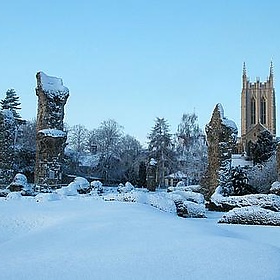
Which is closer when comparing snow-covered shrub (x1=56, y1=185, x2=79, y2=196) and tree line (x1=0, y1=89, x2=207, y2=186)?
snow-covered shrub (x1=56, y1=185, x2=79, y2=196)

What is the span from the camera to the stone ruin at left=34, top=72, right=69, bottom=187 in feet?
52.3

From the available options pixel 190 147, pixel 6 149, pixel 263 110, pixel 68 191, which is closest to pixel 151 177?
pixel 6 149

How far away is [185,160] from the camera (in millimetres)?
48188

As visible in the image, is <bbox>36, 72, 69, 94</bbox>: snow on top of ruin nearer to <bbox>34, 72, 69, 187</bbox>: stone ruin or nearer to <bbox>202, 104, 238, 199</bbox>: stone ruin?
<bbox>34, 72, 69, 187</bbox>: stone ruin

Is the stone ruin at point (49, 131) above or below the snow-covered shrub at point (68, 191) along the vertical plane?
above

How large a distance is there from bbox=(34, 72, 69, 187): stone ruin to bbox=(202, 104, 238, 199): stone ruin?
6279 mm

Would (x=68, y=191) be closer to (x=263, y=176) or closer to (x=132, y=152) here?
(x=263, y=176)

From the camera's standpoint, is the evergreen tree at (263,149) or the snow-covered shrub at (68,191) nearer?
the snow-covered shrub at (68,191)

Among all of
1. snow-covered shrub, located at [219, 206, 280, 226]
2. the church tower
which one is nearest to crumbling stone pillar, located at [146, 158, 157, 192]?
snow-covered shrub, located at [219, 206, 280, 226]

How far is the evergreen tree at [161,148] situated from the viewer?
47594 millimetres

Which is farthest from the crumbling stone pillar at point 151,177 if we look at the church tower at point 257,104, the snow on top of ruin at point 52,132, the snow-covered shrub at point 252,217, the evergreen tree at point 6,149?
the church tower at point 257,104

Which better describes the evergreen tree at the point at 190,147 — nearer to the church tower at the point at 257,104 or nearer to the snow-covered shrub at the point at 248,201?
the snow-covered shrub at the point at 248,201

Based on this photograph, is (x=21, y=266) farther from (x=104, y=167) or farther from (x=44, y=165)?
(x=104, y=167)

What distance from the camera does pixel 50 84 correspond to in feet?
55.5
